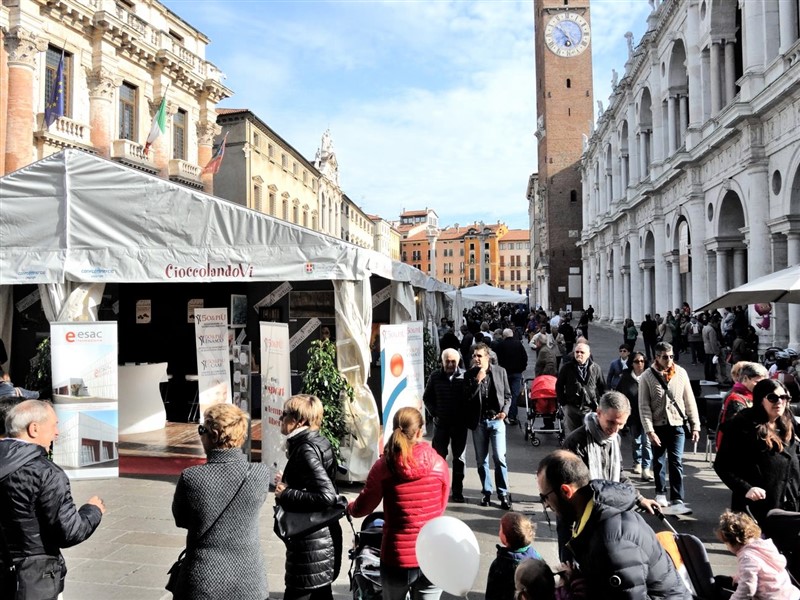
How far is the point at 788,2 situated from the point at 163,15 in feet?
85.5

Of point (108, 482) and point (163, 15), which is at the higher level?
point (163, 15)

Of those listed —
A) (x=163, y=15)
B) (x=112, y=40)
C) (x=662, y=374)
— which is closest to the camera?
(x=662, y=374)

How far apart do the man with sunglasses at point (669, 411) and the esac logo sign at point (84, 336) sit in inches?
247

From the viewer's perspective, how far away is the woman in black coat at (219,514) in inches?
112

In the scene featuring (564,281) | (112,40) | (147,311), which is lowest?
(147,311)

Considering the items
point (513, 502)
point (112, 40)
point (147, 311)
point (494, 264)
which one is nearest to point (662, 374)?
point (513, 502)

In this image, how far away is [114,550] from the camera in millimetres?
5293

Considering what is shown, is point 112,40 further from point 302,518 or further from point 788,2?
point 302,518

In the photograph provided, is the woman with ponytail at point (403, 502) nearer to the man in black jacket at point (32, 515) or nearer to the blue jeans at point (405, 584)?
the blue jeans at point (405, 584)

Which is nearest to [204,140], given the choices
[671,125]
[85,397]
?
[671,125]

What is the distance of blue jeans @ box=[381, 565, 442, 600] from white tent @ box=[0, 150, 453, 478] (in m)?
3.94

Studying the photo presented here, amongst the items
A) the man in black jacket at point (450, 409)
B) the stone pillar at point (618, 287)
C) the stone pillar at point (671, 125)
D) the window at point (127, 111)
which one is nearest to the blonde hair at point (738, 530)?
the man in black jacket at point (450, 409)

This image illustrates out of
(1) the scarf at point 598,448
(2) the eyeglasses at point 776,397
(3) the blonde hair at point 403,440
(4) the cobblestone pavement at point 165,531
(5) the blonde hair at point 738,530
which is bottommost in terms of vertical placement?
(4) the cobblestone pavement at point 165,531

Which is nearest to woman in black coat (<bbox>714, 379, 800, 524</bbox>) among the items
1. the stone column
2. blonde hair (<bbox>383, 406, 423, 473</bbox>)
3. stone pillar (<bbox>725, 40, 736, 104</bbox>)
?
blonde hair (<bbox>383, 406, 423, 473</bbox>)
